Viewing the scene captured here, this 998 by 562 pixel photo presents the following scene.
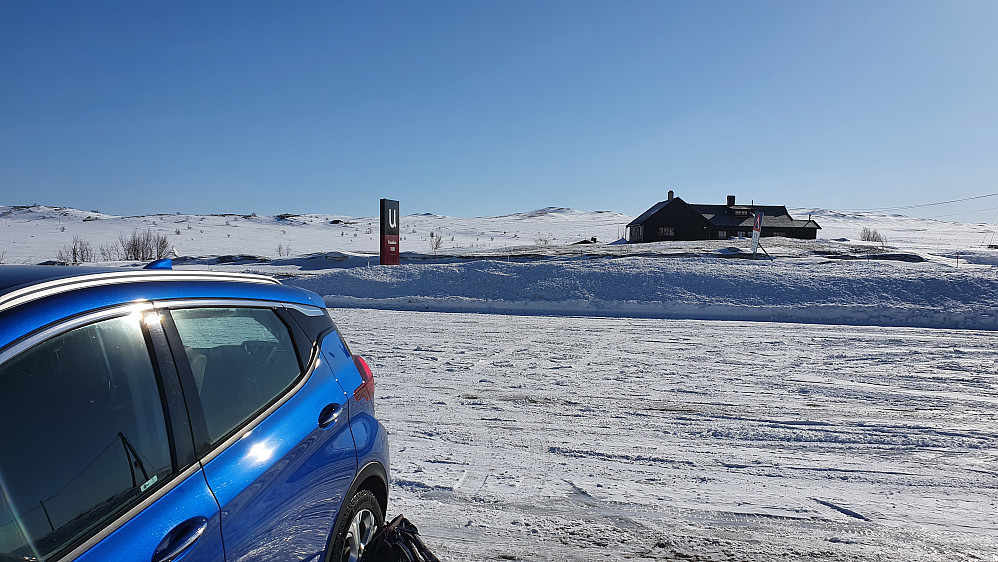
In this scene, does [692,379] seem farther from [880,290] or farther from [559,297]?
[880,290]

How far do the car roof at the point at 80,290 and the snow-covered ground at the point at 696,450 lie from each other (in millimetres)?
2439

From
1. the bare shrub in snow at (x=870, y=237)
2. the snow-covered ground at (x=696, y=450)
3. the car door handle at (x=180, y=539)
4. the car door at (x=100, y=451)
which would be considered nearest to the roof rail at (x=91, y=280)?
the car door at (x=100, y=451)

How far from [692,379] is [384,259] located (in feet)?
57.0

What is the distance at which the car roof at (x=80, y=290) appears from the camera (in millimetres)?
1587

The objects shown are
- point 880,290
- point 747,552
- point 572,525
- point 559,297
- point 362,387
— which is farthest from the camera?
point 559,297

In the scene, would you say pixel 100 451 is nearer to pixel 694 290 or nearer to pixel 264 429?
pixel 264 429

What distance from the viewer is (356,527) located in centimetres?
288

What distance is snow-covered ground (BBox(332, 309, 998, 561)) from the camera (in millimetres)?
4035

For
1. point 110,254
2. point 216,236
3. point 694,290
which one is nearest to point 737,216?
point 694,290

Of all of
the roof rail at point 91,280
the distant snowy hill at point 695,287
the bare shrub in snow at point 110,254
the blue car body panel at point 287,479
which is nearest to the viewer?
the roof rail at point 91,280

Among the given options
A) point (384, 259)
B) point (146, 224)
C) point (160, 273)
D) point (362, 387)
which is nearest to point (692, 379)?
point (362, 387)

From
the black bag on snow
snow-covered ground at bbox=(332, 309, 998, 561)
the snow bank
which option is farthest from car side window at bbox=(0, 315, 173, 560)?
the snow bank

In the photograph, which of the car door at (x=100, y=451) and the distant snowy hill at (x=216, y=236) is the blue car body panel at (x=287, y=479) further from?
the distant snowy hill at (x=216, y=236)

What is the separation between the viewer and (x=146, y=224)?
219 feet
